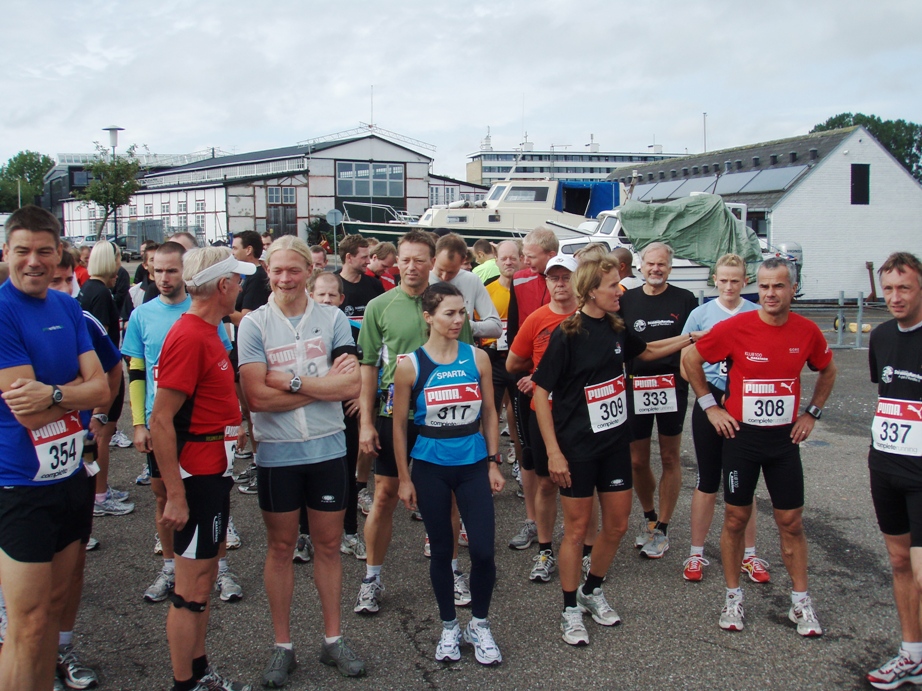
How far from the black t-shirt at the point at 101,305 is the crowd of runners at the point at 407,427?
1156mm

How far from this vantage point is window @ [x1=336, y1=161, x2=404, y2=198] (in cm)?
4350

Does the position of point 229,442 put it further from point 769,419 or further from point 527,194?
point 527,194

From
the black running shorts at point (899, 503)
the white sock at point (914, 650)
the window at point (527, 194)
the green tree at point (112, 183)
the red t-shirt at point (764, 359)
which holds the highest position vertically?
the green tree at point (112, 183)

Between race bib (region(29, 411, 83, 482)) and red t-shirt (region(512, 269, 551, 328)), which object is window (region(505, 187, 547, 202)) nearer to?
red t-shirt (region(512, 269, 551, 328))

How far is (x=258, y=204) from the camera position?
41938 millimetres

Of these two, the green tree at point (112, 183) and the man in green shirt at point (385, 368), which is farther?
the green tree at point (112, 183)

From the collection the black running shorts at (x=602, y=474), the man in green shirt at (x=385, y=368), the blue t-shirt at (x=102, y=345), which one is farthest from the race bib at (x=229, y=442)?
the black running shorts at (x=602, y=474)

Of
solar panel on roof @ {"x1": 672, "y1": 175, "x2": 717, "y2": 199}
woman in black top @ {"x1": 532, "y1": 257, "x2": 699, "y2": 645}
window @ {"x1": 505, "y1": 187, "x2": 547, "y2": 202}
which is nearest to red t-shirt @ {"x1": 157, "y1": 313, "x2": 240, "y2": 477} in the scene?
woman in black top @ {"x1": 532, "y1": 257, "x2": 699, "y2": 645}

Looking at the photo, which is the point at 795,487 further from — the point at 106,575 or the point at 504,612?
the point at 106,575

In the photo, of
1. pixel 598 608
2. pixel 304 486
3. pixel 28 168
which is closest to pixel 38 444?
pixel 304 486

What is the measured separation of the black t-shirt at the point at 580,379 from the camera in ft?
12.7

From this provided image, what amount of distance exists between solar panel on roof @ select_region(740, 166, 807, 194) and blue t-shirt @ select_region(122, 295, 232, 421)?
29.9 metres

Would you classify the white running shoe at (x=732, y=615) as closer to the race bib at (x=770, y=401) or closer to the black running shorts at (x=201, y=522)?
the race bib at (x=770, y=401)

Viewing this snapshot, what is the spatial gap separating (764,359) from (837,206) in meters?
30.4
